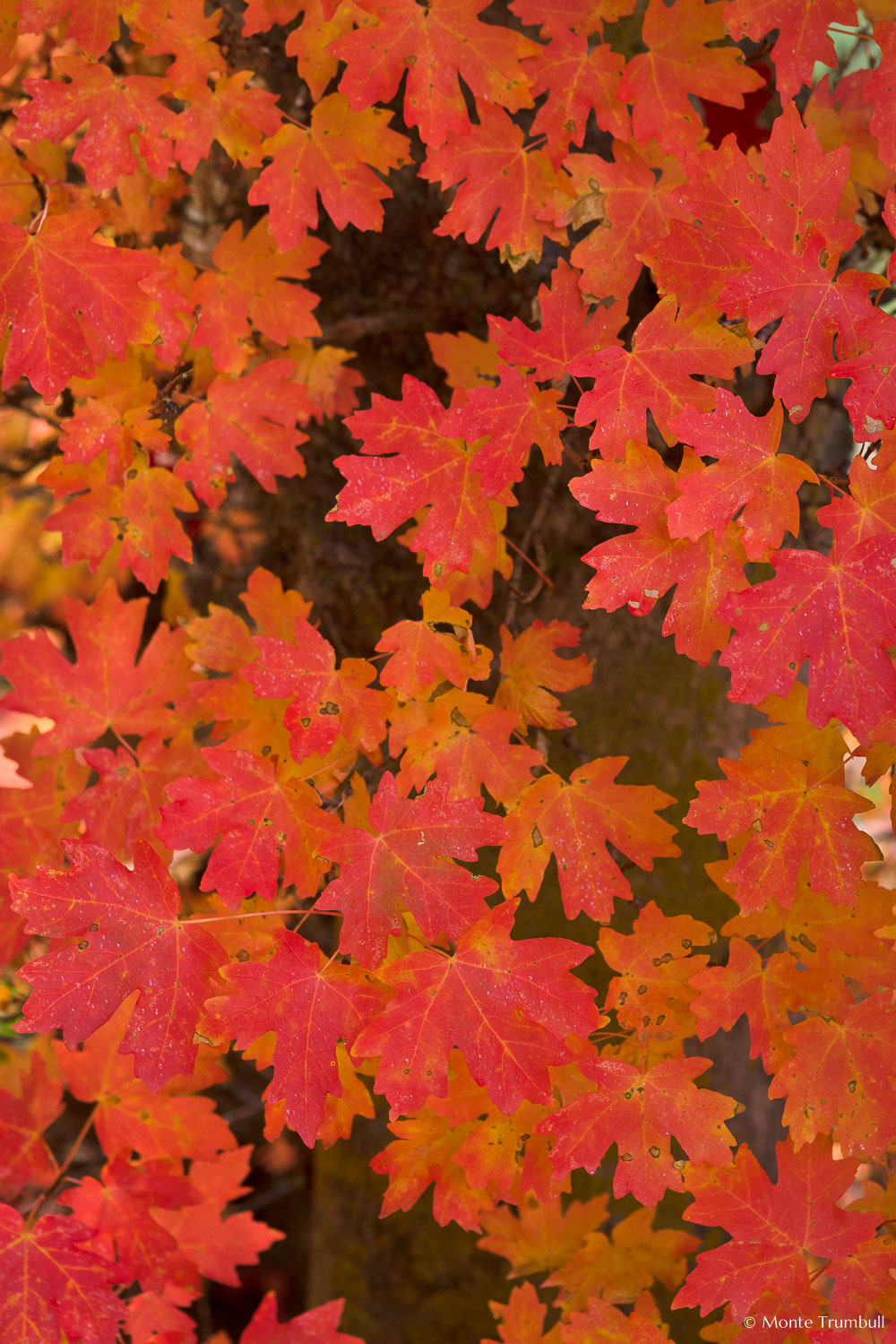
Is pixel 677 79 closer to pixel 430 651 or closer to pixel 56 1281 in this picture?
pixel 430 651

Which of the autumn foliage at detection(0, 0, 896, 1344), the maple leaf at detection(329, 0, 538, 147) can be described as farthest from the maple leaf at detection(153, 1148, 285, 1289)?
the maple leaf at detection(329, 0, 538, 147)

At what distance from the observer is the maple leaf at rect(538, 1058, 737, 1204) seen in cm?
120

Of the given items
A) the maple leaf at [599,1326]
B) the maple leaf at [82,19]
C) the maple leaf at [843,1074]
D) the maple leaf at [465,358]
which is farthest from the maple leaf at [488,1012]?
the maple leaf at [82,19]

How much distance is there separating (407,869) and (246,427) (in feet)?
2.63

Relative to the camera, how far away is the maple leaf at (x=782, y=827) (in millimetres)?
1196

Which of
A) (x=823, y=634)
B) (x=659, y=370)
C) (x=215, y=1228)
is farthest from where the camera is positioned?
(x=215, y=1228)

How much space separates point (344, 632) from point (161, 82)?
0.99 m

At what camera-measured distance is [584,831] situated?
1325 millimetres

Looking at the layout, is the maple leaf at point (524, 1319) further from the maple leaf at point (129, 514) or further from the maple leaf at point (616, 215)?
the maple leaf at point (616, 215)

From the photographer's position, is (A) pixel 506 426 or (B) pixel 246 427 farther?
(B) pixel 246 427

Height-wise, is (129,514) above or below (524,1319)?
above

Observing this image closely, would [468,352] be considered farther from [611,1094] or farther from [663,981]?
[611,1094]

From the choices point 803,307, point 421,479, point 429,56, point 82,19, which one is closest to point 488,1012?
point 421,479

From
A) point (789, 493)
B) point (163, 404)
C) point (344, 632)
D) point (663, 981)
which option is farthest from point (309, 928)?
point (789, 493)
